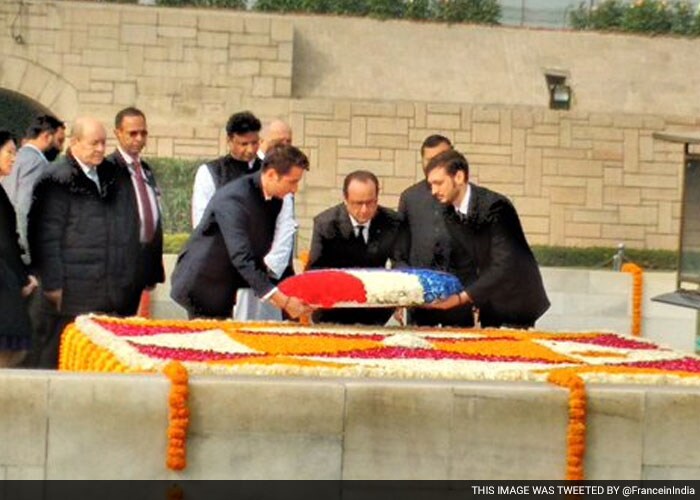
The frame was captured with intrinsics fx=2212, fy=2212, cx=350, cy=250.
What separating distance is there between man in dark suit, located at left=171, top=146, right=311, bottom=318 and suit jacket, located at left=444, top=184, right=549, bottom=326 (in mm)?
835

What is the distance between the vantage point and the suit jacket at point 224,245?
10219mm

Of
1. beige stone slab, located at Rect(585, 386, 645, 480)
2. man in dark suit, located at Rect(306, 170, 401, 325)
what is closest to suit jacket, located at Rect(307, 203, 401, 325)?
man in dark suit, located at Rect(306, 170, 401, 325)

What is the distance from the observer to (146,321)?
31.8ft

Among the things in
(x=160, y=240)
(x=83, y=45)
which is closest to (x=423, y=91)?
(x=83, y=45)

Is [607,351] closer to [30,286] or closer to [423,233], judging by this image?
[423,233]

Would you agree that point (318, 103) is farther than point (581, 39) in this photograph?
No

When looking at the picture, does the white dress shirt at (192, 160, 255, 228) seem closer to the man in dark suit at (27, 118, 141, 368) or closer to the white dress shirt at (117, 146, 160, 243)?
the white dress shirt at (117, 146, 160, 243)

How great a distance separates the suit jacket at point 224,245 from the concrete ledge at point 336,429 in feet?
10.1

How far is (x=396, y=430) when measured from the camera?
23.5 feet

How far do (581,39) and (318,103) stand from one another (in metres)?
5.64

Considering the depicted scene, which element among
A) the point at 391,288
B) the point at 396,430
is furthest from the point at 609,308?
the point at 396,430

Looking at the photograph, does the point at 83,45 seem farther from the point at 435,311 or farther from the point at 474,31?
the point at 435,311
